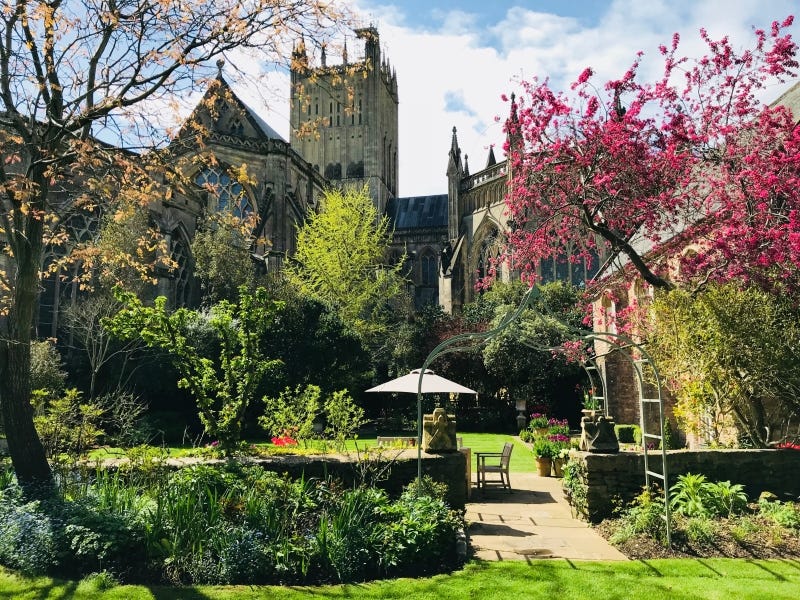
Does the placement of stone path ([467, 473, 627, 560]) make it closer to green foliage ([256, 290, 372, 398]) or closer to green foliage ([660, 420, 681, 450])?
green foliage ([660, 420, 681, 450])

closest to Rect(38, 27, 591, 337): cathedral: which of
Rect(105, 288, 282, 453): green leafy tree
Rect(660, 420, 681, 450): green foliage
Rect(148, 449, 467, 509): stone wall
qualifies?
Rect(105, 288, 282, 453): green leafy tree

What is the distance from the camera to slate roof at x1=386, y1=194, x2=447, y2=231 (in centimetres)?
5953

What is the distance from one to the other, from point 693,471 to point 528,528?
2.96 m

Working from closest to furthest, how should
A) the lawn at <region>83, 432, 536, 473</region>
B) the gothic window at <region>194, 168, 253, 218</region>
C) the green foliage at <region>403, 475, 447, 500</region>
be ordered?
the green foliage at <region>403, 475, 447, 500</region>, the lawn at <region>83, 432, 536, 473</region>, the gothic window at <region>194, 168, 253, 218</region>

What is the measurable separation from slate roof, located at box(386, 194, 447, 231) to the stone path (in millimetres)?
47452

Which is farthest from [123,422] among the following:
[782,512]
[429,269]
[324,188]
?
[429,269]

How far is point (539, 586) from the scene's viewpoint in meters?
6.54

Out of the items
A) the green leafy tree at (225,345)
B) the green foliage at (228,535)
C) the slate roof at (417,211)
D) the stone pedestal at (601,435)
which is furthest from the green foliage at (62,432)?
the slate roof at (417,211)

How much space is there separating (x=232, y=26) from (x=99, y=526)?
23.1ft

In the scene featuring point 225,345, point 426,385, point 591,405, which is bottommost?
point 591,405

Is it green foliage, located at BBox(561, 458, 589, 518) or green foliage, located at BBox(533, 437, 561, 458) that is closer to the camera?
green foliage, located at BBox(561, 458, 589, 518)

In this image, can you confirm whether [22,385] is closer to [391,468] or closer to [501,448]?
[391,468]

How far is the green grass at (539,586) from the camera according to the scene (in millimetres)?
6195

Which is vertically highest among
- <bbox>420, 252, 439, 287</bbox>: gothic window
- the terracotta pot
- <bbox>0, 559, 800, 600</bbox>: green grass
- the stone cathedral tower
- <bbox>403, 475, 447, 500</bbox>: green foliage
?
the stone cathedral tower
